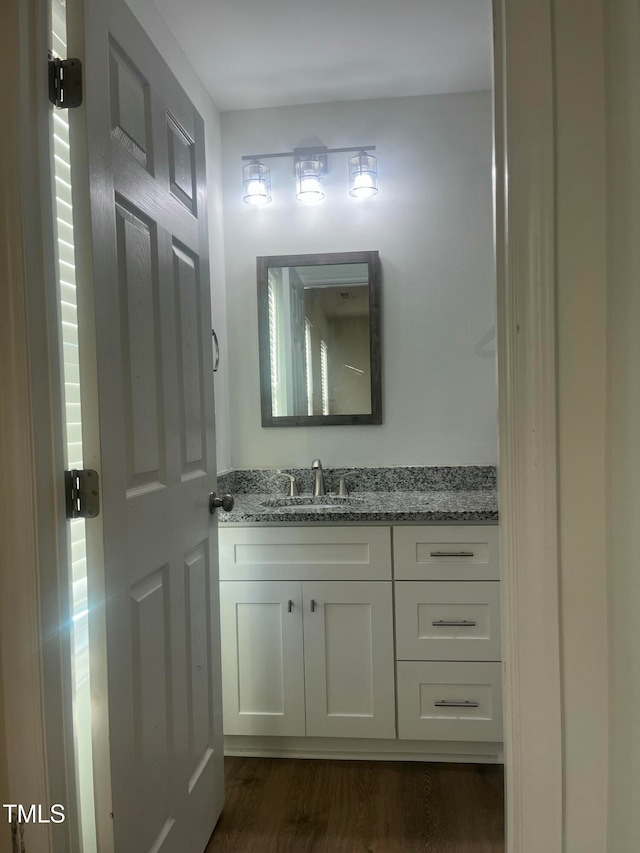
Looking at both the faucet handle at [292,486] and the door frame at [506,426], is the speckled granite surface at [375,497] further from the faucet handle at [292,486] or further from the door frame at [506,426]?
the door frame at [506,426]

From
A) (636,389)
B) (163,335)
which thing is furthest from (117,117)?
(636,389)

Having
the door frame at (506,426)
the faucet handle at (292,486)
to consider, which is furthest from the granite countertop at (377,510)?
the door frame at (506,426)

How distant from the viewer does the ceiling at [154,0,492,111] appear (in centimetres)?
191

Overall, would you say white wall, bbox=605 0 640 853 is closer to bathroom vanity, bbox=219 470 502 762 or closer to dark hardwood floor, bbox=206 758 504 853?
dark hardwood floor, bbox=206 758 504 853

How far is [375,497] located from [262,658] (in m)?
0.76

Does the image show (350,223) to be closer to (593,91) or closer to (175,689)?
(593,91)

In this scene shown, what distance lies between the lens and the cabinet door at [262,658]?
79.8 inches

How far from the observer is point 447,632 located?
198 centimetres

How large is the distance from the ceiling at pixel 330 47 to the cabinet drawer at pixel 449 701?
2.05m

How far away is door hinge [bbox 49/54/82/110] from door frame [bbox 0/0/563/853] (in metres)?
0.03

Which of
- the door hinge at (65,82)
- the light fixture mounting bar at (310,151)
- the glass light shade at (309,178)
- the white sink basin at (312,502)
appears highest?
the light fixture mounting bar at (310,151)

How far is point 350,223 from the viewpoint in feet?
8.32

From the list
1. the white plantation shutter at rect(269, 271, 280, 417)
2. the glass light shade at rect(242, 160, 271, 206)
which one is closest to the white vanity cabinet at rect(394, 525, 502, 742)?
the white plantation shutter at rect(269, 271, 280, 417)

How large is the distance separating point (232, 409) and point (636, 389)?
1962 millimetres
